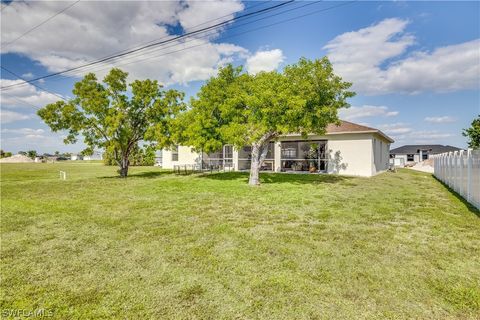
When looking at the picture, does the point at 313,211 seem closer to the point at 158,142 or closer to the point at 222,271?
the point at 222,271

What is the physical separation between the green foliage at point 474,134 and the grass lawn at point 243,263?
75.6 ft

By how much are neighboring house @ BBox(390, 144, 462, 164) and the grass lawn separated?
46.8 m

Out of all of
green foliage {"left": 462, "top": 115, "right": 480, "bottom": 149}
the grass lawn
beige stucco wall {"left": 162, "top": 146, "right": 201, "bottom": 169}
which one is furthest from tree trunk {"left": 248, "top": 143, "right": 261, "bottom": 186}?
green foliage {"left": 462, "top": 115, "right": 480, "bottom": 149}

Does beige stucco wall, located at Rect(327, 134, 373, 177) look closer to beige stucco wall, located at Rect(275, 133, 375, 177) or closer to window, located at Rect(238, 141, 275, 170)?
beige stucco wall, located at Rect(275, 133, 375, 177)

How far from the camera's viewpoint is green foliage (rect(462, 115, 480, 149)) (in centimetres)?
2361

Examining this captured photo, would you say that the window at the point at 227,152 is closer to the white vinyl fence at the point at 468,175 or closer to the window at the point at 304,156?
the window at the point at 304,156

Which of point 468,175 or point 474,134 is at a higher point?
point 474,134

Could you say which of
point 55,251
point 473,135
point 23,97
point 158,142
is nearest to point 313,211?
point 55,251

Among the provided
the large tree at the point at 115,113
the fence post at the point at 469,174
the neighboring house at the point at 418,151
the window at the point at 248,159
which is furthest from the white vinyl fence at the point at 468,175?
the neighboring house at the point at 418,151

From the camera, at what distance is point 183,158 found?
1087 inches

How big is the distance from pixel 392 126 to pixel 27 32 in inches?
1575

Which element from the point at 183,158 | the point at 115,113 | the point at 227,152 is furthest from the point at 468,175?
the point at 183,158

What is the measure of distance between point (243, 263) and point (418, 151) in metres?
54.5

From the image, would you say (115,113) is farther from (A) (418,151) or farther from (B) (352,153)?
(A) (418,151)
